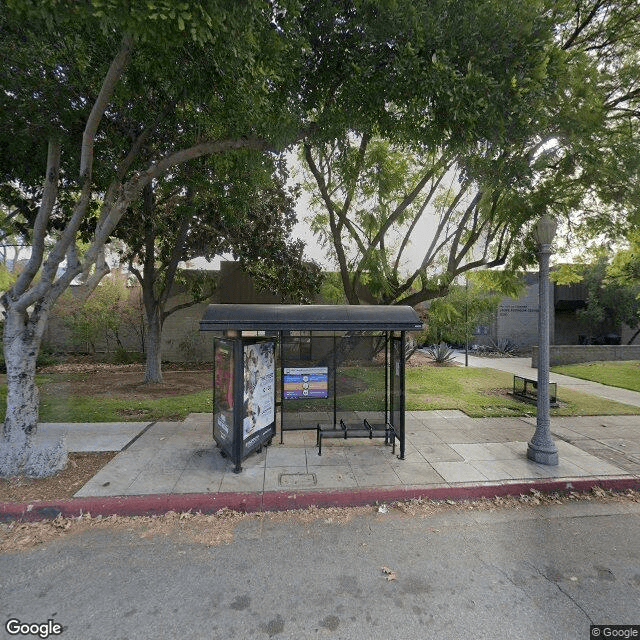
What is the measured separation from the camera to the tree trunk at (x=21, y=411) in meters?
5.29

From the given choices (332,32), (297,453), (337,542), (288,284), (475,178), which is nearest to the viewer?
(337,542)

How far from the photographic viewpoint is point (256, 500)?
15.8ft

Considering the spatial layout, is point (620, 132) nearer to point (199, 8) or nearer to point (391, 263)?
point (391, 263)

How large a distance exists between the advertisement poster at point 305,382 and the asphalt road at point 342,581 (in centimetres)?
250

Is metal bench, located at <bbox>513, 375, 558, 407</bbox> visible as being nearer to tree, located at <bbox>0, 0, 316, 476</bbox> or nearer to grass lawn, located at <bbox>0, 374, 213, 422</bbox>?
grass lawn, located at <bbox>0, 374, 213, 422</bbox>

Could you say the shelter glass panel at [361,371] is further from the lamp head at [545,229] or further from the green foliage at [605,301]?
the green foliage at [605,301]

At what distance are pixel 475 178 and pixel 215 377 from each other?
678cm

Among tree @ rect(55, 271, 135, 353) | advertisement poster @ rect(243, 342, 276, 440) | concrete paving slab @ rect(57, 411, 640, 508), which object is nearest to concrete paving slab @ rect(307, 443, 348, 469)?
concrete paving slab @ rect(57, 411, 640, 508)

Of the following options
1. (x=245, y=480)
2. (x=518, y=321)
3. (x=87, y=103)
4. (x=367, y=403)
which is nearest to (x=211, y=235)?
(x=87, y=103)

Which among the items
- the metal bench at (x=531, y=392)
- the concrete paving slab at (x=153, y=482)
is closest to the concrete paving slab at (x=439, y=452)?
the concrete paving slab at (x=153, y=482)

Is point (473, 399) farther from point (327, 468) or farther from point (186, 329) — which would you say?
point (186, 329)

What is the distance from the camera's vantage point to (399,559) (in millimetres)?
3766

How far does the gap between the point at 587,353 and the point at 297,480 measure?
1994cm

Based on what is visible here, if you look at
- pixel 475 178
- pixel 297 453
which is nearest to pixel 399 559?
pixel 297 453
